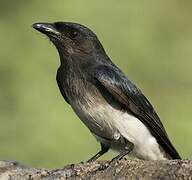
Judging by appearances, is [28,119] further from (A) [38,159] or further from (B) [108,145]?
(B) [108,145]

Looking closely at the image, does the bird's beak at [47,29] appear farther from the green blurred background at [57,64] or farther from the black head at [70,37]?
the green blurred background at [57,64]

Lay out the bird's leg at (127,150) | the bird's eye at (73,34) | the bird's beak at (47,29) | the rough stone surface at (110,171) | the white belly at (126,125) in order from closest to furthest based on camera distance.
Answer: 1. the rough stone surface at (110,171)
2. the white belly at (126,125)
3. the bird's leg at (127,150)
4. the bird's beak at (47,29)
5. the bird's eye at (73,34)

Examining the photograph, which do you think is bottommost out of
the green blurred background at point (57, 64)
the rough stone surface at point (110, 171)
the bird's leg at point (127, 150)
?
the rough stone surface at point (110, 171)

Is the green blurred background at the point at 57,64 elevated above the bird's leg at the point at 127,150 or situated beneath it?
elevated above

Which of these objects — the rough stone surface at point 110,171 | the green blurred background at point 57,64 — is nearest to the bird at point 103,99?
the rough stone surface at point 110,171

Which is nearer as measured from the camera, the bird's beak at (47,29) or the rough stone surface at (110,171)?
the rough stone surface at (110,171)

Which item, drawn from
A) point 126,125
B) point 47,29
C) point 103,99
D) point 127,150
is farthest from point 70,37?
point 127,150

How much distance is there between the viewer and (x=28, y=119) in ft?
43.3

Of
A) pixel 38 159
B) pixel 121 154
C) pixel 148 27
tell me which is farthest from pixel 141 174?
pixel 148 27

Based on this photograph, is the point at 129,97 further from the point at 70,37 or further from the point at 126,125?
the point at 70,37

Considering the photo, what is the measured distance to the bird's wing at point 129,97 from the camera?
10359 millimetres

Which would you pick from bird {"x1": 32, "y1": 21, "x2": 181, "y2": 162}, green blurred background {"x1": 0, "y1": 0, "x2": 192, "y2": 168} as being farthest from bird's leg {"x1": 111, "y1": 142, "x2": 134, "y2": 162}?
green blurred background {"x1": 0, "y1": 0, "x2": 192, "y2": 168}

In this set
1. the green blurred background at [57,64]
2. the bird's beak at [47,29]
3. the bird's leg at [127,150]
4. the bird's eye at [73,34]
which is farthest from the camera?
the green blurred background at [57,64]

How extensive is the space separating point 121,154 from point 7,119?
342cm
